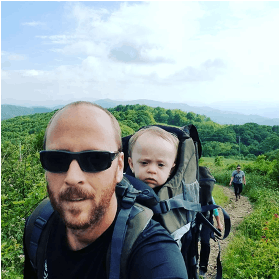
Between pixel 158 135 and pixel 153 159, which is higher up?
pixel 158 135

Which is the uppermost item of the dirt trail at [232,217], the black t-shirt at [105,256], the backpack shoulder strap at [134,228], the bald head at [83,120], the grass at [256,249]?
the bald head at [83,120]

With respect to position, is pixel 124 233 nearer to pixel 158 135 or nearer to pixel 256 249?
pixel 158 135

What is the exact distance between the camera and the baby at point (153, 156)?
1782 mm

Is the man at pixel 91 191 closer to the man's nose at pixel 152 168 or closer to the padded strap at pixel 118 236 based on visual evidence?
the padded strap at pixel 118 236

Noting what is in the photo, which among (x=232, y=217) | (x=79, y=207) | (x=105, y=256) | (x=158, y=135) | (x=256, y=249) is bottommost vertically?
(x=232, y=217)

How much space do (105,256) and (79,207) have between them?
0.79 ft

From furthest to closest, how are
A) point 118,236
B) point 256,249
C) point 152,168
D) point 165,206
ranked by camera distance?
point 256,249 → point 152,168 → point 165,206 → point 118,236

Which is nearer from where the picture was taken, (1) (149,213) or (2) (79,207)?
(2) (79,207)

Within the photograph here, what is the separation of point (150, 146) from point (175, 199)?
0.42 meters

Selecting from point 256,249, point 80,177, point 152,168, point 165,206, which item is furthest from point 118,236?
point 256,249

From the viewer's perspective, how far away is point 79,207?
96 cm

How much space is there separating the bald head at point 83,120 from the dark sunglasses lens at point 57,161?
0.22 ft

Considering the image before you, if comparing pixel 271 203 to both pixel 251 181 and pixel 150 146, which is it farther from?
pixel 150 146

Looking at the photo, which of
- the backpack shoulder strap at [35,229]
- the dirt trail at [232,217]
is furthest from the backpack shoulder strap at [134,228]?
the dirt trail at [232,217]
